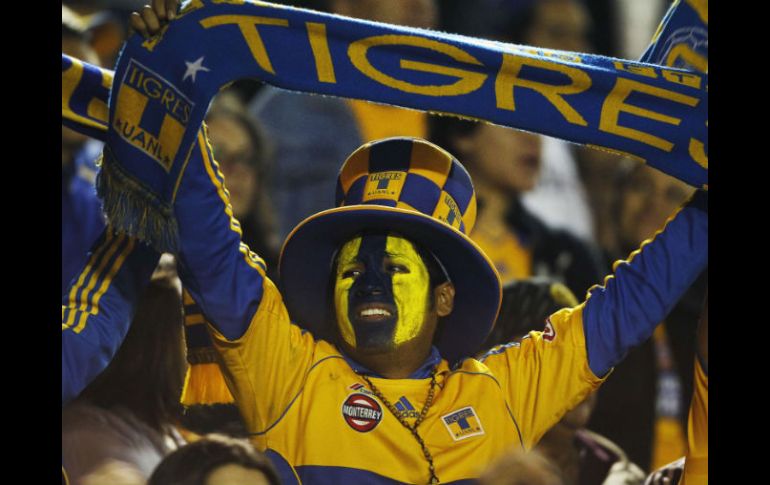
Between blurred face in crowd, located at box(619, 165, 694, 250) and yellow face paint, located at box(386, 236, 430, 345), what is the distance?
1.15 m

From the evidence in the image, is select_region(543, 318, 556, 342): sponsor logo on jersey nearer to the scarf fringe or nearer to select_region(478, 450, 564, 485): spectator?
select_region(478, 450, 564, 485): spectator

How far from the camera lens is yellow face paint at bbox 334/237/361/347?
266 centimetres

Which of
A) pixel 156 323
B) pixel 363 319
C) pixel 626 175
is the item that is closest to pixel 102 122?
pixel 156 323

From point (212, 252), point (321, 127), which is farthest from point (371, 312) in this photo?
point (321, 127)

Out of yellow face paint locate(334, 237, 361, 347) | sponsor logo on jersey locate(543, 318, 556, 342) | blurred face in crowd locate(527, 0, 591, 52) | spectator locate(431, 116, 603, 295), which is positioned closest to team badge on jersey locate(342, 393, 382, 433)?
yellow face paint locate(334, 237, 361, 347)

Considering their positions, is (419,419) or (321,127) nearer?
(419,419)

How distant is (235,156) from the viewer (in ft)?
11.4

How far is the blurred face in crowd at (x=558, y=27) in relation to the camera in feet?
14.6

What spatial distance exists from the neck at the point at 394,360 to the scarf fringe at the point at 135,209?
1.41 feet

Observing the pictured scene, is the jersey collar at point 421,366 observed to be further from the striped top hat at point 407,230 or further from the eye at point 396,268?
the eye at point 396,268

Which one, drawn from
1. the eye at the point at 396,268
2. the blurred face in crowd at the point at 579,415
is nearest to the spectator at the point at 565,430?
the blurred face in crowd at the point at 579,415

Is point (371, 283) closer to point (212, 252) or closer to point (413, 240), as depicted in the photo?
point (413, 240)

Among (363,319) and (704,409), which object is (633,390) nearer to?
(704,409)

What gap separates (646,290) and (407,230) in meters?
0.48
